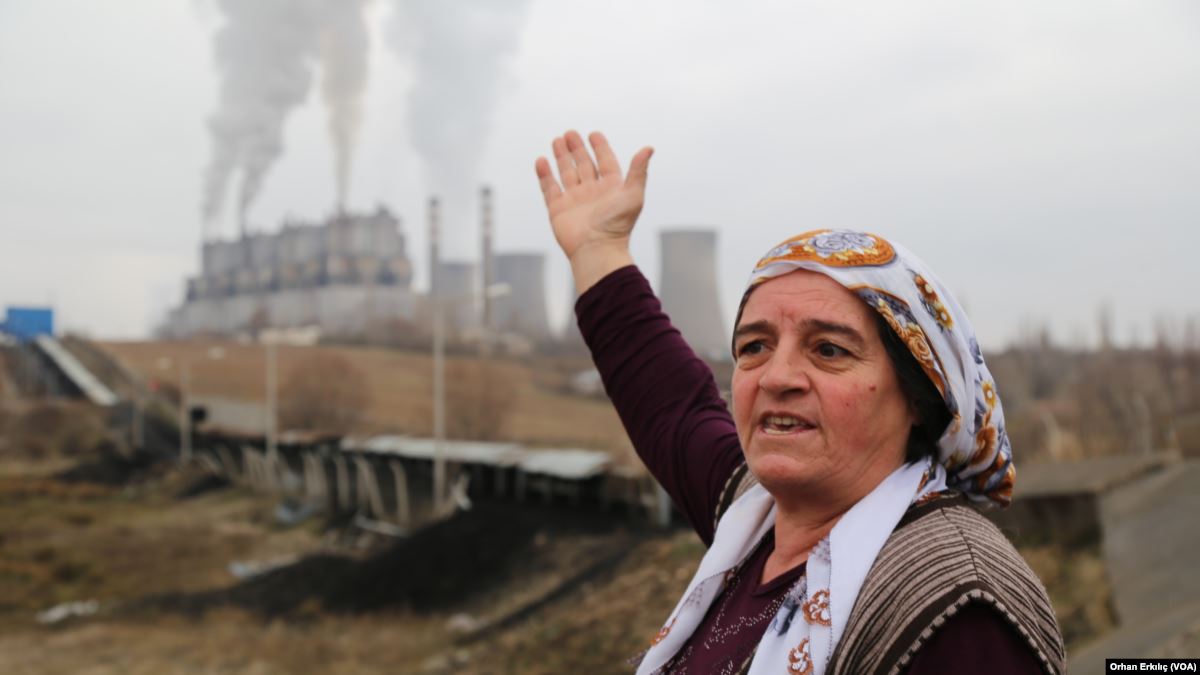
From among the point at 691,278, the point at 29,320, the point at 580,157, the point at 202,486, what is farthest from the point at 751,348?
the point at 29,320

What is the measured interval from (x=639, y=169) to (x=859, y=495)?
921mm

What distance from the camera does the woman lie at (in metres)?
1.21

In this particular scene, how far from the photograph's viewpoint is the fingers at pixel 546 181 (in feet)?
7.33

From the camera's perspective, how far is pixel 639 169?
Result: 211 centimetres

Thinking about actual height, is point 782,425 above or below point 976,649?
above

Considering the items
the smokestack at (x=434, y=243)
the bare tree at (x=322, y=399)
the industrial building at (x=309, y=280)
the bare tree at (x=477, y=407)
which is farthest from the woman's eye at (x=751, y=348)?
the smokestack at (x=434, y=243)

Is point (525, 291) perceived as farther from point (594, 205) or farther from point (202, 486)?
point (594, 205)

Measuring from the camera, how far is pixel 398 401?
41.4 meters

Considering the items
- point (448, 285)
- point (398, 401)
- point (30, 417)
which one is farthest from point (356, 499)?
point (448, 285)

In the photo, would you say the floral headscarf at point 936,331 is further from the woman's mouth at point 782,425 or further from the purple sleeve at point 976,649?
the purple sleeve at point 976,649

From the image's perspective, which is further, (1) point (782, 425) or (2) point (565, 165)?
(2) point (565, 165)

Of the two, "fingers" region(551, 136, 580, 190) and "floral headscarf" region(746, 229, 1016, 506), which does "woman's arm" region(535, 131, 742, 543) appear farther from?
"floral headscarf" region(746, 229, 1016, 506)

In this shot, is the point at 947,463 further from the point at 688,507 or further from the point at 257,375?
the point at 257,375

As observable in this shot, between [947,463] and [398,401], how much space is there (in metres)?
40.9
